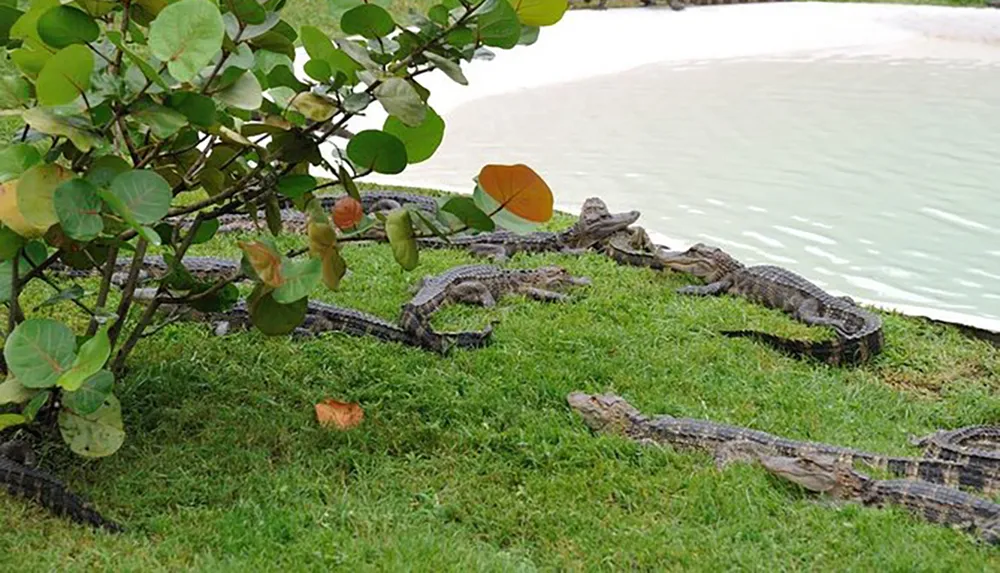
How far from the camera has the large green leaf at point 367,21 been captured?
3018mm

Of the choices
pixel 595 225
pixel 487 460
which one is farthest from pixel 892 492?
pixel 595 225

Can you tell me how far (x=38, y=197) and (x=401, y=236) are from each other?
38.1 inches

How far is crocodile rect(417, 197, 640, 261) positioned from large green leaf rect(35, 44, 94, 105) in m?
3.72

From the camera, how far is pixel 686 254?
606 centimetres

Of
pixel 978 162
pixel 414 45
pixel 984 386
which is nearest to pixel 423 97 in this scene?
pixel 414 45

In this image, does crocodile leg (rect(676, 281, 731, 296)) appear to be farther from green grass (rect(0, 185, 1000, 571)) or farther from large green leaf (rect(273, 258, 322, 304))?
large green leaf (rect(273, 258, 322, 304))

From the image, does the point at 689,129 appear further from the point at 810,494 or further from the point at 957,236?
the point at 810,494

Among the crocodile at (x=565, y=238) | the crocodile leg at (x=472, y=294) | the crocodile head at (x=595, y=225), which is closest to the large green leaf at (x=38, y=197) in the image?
the crocodile leg at (x=472, y=294)

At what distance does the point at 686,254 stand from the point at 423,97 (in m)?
3.14

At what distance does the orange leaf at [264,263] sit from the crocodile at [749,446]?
4.06ft

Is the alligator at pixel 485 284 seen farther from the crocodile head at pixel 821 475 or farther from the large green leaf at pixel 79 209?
the large green leaf at pixel 79 209

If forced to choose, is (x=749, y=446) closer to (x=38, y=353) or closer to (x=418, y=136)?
(x=418, y=136)

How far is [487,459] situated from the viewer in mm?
3365

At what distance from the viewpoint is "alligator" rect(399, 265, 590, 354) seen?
16.7ft
